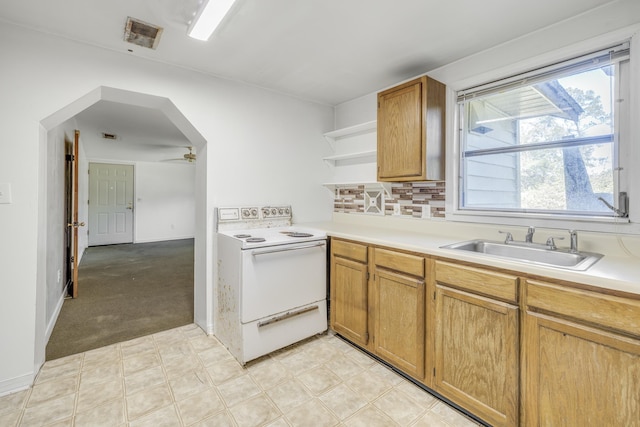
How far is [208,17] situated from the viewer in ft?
5.23

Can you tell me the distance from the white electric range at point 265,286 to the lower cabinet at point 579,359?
1.46 metres

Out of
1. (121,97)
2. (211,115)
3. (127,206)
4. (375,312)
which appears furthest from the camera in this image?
(127,206)

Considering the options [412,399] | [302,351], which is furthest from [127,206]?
[412,399]

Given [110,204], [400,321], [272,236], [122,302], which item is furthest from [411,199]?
[110,204]

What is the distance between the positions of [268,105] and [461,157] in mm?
1813

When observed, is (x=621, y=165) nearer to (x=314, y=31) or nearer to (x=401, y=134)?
(x=401, y=134)

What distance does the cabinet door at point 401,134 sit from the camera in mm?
2184

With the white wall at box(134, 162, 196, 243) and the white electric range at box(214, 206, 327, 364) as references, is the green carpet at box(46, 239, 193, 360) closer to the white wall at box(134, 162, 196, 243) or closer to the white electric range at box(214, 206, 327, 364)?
the white electric range at box(214, 206, 327, 364)

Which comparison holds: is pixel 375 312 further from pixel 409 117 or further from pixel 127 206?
pixel 127 206

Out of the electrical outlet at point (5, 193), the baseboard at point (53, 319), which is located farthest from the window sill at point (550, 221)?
the baseboard at point (53, 319)

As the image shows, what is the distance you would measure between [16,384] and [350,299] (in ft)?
7.18

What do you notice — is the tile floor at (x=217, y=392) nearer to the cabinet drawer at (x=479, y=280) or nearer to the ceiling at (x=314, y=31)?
the cabinet drawer at (x=479, y=280)

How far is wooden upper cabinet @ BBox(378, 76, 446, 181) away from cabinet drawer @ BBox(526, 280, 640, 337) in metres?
1.10

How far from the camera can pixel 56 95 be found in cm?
187
